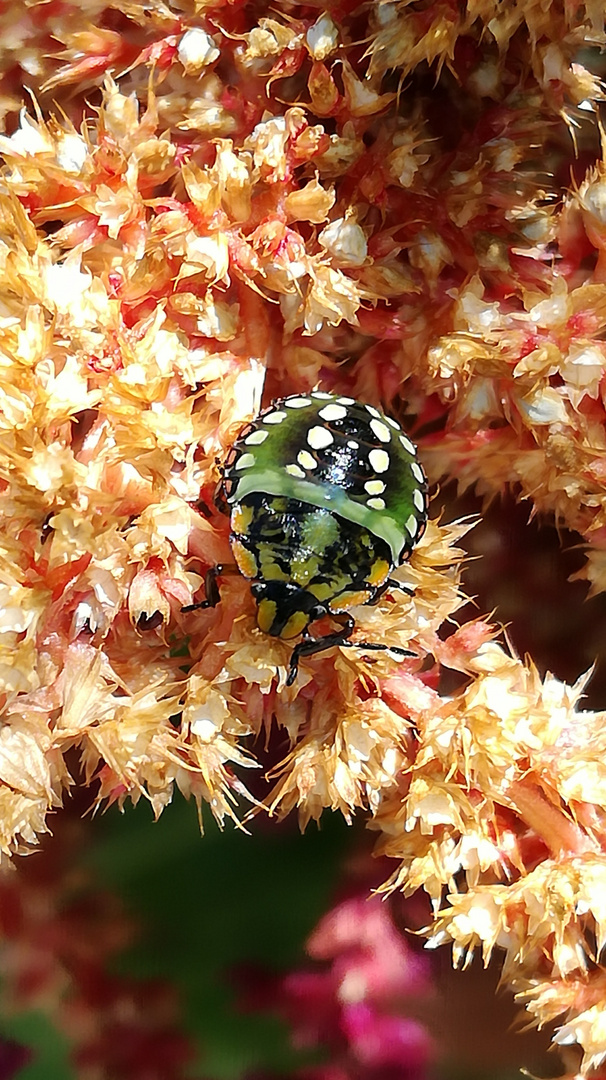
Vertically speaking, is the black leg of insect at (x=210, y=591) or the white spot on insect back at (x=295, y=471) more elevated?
the white spot on insect back at (x=295, y=471)

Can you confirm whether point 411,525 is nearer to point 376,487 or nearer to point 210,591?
point 376,487

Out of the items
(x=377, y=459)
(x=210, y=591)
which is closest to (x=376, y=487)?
(x=377, y=459)

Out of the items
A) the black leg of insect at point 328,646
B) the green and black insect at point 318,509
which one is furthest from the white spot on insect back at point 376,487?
the black leg of insect at point 328,646

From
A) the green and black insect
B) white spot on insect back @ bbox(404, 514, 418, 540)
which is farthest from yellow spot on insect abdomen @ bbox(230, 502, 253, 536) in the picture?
white spot on insect back @ bbox(404, 514, 418, 540)

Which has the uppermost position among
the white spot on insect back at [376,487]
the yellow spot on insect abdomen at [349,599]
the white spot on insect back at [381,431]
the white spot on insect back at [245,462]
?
the white spot on insect back at [245,462]

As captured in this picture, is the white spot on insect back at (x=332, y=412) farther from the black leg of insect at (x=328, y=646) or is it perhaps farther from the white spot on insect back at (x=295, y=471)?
the black leg of insect at (x=328, y=646)

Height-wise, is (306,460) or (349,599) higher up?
(306,460)

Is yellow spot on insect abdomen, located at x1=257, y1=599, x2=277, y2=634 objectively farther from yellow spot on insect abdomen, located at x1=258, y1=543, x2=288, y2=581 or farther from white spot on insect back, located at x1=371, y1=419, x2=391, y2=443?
white spot on insect back, located at x1=371, y1=419, x2=391, y2=443
